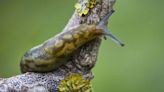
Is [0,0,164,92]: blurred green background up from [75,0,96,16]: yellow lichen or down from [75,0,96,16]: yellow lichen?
up

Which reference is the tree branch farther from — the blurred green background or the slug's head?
the blurred green background

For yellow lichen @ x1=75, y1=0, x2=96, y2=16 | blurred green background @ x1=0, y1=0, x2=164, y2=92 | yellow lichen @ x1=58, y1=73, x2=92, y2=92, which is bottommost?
yellow lichen @ x1=58, y1=73, x2=92, y2=92

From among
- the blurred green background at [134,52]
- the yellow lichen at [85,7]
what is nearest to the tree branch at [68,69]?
the yellow lichen at [85,7]

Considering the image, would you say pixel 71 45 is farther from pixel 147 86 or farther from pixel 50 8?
pixel 50 8

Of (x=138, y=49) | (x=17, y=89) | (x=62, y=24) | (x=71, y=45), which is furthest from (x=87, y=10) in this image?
(x=62, y=24)

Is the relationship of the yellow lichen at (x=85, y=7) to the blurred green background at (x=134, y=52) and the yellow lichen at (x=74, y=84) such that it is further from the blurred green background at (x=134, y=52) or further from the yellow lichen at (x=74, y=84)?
the blurred green background at (x=134, y=52)

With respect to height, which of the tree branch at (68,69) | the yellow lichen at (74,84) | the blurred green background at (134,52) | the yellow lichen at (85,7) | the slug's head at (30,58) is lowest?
the yellow lichen at (74,84)

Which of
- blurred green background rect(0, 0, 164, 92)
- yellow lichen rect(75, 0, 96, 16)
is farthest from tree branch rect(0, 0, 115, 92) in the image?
blurred green background rect(0, 0, 164, 92)
